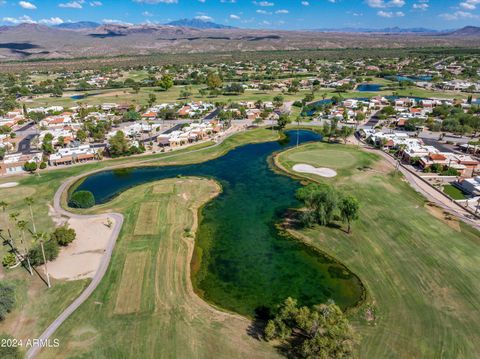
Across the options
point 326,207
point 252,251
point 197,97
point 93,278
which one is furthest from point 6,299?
point 197,97

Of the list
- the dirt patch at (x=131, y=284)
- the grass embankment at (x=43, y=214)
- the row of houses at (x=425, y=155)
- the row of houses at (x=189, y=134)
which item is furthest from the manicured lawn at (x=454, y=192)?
the row of houses at (x=189, y=134)

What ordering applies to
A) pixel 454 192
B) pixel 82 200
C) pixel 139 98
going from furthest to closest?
pixel 139 98, pixel 454 192, pixel 82 200

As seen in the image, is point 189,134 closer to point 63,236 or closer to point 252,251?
point 63,236

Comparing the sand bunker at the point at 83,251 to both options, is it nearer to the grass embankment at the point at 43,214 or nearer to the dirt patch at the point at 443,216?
the grass embankment at the point at 43,214

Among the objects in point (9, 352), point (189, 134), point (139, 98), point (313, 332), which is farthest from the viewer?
point (139, 98)

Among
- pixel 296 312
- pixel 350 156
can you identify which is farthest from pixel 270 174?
pixel 296 312

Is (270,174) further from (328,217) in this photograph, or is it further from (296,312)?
(296,312)

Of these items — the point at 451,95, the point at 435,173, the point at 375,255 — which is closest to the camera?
the point at 375,255
